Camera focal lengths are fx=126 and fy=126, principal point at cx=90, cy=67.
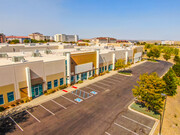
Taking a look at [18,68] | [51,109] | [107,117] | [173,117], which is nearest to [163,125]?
[173,117]

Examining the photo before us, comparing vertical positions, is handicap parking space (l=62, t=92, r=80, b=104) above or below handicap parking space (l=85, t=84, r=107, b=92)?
below

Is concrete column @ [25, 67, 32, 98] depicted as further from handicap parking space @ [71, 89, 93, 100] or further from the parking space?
the parking space

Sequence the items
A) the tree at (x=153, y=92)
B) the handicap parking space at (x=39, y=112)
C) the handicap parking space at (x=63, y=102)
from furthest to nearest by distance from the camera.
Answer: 1. the handicap parking space at (x=63, y=102)
2. the handicap parking space at (x=39, y=112)
3. the tree at (x=153, y=92)

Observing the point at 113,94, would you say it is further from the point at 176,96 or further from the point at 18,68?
the point at 18,68

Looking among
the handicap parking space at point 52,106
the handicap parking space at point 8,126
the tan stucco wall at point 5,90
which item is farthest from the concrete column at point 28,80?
the handicap parking space at point 8,126

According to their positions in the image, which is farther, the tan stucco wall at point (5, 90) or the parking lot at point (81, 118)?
the tan stucco wall at point (5, 90)

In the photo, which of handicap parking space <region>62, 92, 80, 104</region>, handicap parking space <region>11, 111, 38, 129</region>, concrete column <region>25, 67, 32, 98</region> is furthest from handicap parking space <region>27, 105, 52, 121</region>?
handicap parking space <region>62, 92, 80, 104</region>

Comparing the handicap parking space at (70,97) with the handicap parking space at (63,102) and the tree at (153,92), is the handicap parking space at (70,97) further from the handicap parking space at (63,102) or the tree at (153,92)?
the tree at (153,92)

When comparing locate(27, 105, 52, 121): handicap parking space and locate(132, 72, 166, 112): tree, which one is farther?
locate(27, 105, 52, 121): handicap parking space
